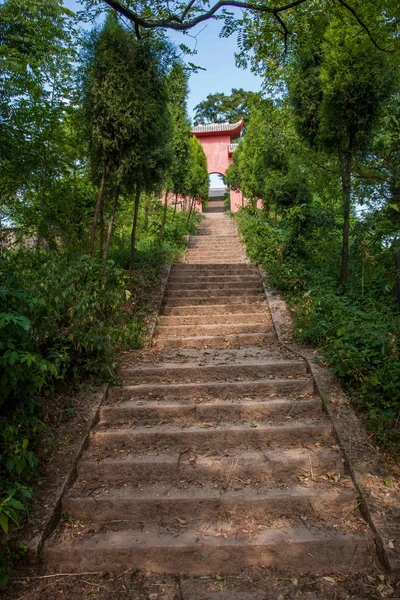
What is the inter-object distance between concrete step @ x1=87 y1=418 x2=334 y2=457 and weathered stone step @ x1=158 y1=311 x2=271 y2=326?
2.56 m

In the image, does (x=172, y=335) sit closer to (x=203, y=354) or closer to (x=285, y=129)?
(x=203, y=354)

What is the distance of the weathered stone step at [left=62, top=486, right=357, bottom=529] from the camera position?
93.5 inches

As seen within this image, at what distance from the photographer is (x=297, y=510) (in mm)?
2387

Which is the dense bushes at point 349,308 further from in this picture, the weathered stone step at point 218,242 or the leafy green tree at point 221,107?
the leafy green tree at point 221,107

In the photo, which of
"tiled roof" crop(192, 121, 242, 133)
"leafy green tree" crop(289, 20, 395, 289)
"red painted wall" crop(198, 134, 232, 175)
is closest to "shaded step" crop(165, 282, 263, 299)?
"leafy green tree" crop(289, 20, 395, 289)

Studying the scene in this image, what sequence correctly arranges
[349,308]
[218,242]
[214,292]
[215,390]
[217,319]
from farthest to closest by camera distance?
1. [218,242]
2. [214,292]
3. [217,319]
4. [349,308]
5. [215,390]

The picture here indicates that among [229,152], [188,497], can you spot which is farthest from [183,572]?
[229,152]

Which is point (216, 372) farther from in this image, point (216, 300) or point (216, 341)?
point (216, 300)

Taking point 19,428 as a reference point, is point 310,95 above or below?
above

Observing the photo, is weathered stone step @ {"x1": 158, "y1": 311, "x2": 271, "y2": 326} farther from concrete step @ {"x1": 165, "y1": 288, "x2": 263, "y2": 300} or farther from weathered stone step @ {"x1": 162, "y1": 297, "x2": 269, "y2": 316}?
concrete step @ {"x1": 165, "y1": 288, "x2": 263, "y2": 300}

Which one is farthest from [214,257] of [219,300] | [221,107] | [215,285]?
[221,107]

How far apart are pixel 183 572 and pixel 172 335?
3.22m

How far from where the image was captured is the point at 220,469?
2656 mm

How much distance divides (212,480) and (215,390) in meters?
0.95
